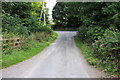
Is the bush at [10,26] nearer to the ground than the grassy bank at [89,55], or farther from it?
farther from it

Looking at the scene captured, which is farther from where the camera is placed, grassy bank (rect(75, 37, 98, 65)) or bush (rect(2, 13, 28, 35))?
bush (rect(2, 13, 28, 35))

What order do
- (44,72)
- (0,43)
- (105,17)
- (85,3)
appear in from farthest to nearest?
(85,3), (105,17), (0,43), (44,72)

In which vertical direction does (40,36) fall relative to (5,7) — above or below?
below

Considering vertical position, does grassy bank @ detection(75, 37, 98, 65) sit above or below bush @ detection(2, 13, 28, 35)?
below

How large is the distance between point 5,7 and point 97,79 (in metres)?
11.5

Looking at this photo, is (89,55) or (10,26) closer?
(89,55)

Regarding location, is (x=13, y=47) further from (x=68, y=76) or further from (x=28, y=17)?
(x=28, y=17)

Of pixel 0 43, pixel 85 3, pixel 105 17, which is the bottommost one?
pixel 0 43

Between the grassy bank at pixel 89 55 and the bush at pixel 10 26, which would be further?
the bush at pixel 10 26

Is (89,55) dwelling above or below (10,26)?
below

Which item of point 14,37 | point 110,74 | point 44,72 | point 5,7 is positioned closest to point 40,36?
point 5,7

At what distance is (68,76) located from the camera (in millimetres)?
5566

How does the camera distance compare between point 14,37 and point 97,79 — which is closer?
point 97,79

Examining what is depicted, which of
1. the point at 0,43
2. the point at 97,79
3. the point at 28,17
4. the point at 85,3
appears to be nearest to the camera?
the point at 97,79
